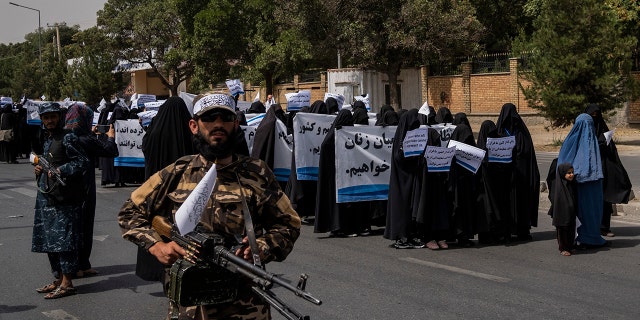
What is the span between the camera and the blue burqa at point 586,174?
9727 millimetres

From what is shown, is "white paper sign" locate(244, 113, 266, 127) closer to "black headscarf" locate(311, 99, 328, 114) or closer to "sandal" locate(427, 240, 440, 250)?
"black headscarf" locate(311, 99, 328, 114)

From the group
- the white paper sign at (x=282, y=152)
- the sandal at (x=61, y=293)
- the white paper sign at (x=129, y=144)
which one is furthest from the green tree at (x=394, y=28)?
the sandal at (x=61, y=293)

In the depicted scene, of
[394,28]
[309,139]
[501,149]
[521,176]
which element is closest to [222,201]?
[501,149]

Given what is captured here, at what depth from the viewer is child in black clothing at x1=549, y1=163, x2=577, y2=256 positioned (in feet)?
30.8

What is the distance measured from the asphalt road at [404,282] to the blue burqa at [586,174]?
25cm

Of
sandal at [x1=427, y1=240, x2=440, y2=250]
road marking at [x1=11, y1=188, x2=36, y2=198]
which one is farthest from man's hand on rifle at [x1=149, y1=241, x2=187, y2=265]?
road marking at [x1=11, y1=188, x2=36, y2=198]

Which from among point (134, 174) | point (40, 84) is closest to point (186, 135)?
point (134, 174)

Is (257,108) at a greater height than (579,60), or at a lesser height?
lesser

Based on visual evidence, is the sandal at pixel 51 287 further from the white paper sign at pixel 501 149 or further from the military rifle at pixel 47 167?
the white paper sign at pixel 501 149

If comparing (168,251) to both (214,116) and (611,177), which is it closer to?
(214,116)

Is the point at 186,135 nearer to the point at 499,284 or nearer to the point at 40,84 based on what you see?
the point at 499,284

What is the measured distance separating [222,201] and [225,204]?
0.07 feet

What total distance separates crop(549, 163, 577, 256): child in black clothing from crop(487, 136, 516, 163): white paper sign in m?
0.84

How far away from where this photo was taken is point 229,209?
12.5 ft
